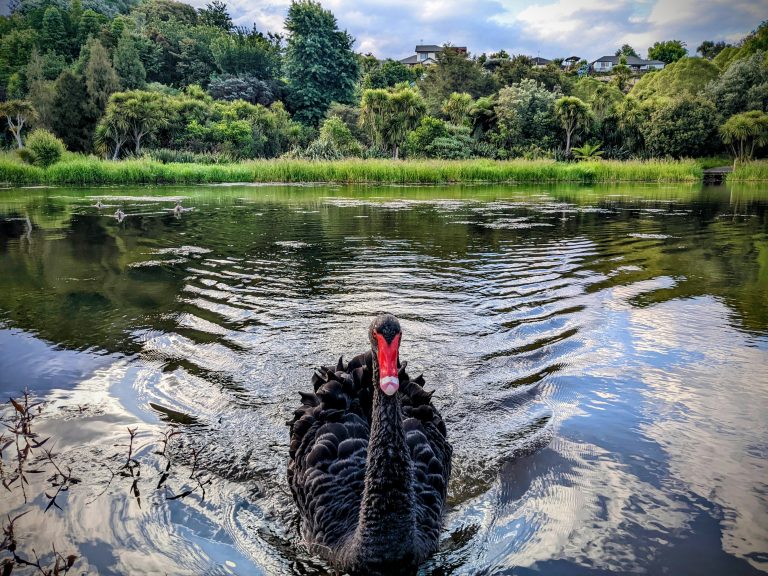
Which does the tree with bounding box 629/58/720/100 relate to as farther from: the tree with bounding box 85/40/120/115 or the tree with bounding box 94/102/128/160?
the tree with bounding box 85/40/120/115

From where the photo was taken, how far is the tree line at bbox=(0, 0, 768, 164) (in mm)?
36344

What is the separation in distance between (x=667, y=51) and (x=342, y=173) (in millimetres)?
85725

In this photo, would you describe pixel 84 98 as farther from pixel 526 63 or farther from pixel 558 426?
pixel 558 426

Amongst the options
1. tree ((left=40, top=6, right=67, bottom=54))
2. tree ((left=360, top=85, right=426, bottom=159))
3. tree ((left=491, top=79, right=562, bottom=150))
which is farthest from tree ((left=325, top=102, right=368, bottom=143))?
tree ((left=40, top=6, right=67, bottom=54))

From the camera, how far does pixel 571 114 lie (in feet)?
128

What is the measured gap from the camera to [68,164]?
28.3 metres

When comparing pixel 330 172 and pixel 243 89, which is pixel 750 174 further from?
pixel 243 89

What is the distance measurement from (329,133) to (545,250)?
30.9m

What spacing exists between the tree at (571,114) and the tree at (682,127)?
4.50 m

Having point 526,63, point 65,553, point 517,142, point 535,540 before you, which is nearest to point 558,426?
point 535,540

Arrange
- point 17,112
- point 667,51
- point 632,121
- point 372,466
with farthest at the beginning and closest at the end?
1. point 667,51
2. point 632,121
3. point 17,112
4. point 372,466

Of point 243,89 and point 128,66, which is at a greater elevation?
point 128,66

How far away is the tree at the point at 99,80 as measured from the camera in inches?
1476

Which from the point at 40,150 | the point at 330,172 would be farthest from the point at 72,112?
the point at 330,172
